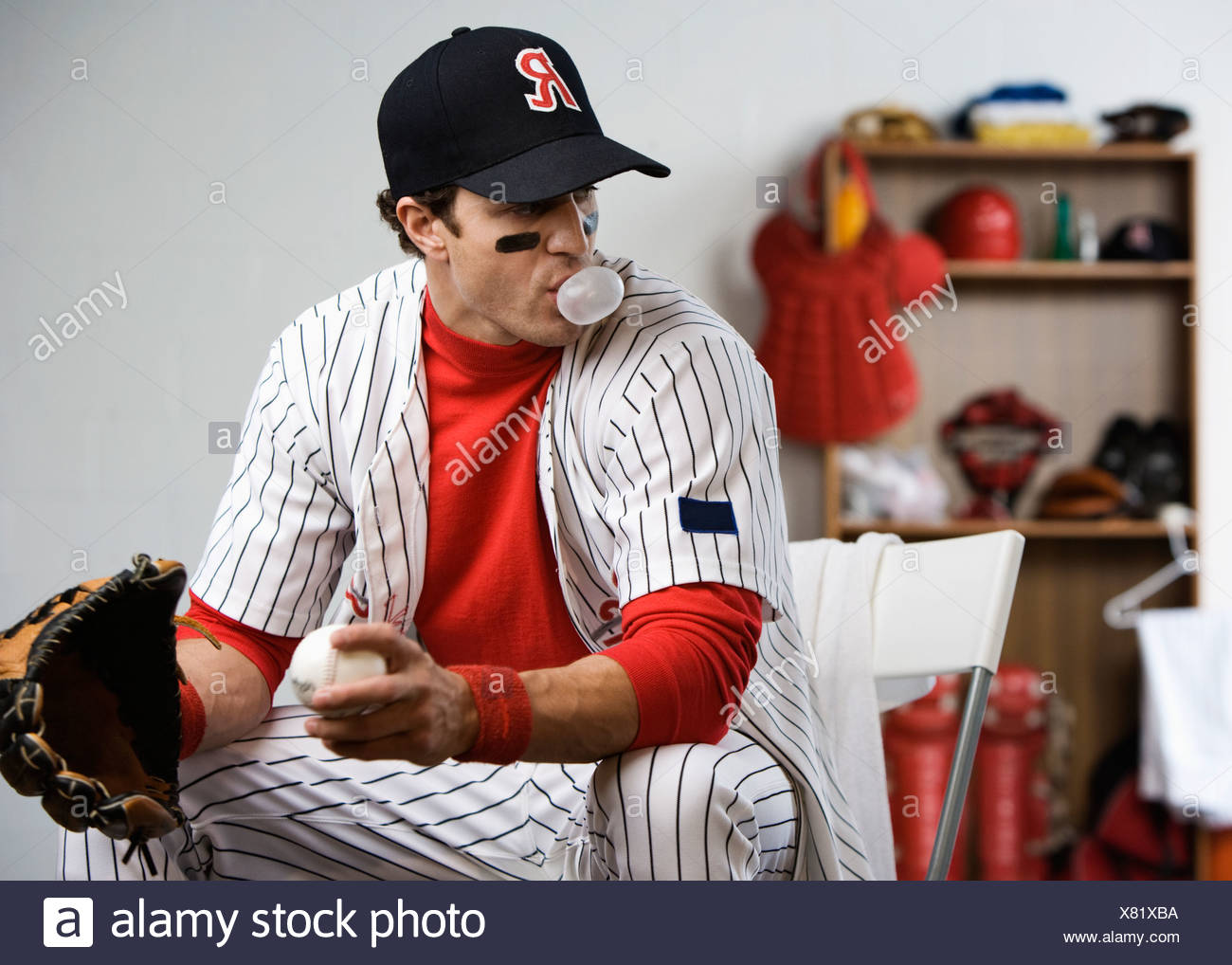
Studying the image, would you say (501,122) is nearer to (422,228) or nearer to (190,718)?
(422,228)

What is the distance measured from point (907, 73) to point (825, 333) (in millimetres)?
515

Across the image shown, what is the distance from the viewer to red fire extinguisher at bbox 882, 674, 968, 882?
194 centimetres

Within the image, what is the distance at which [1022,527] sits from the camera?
6.77ft

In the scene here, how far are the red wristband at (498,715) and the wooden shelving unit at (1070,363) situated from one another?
155cm

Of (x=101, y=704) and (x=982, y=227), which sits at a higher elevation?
(x=982, y=227)

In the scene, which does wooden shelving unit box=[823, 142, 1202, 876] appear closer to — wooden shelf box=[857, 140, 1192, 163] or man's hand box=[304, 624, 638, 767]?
wooden shelf box=[857, 140, 1192, 163]

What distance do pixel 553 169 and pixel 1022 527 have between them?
1443 mm

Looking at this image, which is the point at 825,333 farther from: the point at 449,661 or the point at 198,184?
the point at 449,661

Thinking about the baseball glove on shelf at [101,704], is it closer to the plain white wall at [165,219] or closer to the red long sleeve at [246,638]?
the red long sleeve at [246,638]

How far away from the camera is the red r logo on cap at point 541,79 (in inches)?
35.9

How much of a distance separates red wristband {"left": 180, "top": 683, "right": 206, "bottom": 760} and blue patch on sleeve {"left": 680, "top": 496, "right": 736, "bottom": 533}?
377 mm

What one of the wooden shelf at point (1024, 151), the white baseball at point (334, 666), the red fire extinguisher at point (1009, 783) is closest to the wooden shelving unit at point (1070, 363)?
A: the wooden shelf at point (1024, 151)

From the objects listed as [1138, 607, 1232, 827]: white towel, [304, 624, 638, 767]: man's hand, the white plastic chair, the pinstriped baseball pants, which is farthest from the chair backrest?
[1138, 607, 1232, 827]: white towel

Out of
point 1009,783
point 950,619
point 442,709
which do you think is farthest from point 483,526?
point 1009,783
